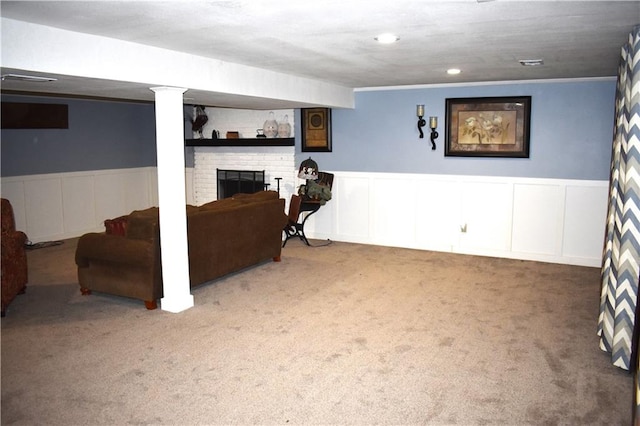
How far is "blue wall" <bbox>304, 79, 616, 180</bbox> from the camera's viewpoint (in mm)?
6133

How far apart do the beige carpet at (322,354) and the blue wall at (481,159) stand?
135cm

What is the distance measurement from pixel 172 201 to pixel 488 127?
3.93m

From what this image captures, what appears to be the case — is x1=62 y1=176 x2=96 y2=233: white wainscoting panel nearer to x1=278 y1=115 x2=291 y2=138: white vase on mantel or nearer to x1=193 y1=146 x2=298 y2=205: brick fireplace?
x1=193 y1=146 x2=298 y2=205: brick fireplace

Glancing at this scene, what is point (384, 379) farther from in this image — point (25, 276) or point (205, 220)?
point (25, 276)

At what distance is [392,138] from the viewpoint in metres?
7.28

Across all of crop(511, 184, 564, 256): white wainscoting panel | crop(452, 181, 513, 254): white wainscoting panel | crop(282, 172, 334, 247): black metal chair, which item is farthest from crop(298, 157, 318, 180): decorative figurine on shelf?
crop(511, 184, 564, 256): white wainscoting panel

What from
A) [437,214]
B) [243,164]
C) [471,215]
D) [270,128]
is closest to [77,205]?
[243,164]

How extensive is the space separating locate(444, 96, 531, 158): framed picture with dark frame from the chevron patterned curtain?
267 centimetres

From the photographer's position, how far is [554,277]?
19.0ft

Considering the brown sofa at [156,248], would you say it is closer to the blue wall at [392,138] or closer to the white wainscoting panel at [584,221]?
the blue wall at [392,138]

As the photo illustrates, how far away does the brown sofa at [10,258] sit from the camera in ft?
15.3

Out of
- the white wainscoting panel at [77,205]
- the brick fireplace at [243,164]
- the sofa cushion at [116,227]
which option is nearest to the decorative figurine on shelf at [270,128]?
the brick fireplace at [243,164]

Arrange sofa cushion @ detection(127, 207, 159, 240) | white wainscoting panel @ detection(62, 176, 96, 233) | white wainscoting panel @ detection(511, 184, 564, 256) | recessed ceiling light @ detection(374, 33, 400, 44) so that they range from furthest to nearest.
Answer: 1. white wainscoting panel @ detection(62, 176, 96, 233)
2. white wainscoting panel @ detection(511, 184, 564, 256)
3. sofa cushion @ detection(127, 207, 159, 240)
4. recessed ceiling light @ detection(374, 33, 400, 44)

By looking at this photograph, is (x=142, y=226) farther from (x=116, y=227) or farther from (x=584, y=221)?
(x=584, y=221)
